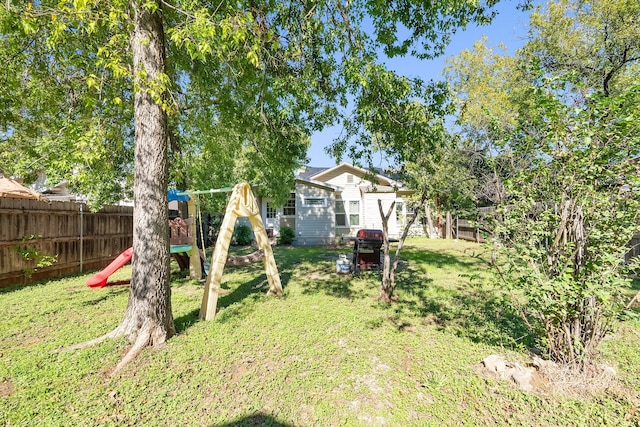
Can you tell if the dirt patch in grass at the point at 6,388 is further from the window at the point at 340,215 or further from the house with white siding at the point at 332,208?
the window at the point at 340,215

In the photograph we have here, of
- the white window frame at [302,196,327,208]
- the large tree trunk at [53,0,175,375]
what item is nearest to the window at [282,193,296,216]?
the white window frame at [302,196,327,208]

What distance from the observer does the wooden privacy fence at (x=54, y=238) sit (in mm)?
7008

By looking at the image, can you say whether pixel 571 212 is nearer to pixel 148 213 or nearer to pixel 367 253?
pixel 148 213

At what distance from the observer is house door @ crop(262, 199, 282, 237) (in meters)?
18.1

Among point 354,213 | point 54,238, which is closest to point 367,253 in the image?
point 54,238

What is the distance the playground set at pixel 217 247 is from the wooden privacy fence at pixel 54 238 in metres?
2.06

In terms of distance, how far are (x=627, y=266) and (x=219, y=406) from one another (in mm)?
4056

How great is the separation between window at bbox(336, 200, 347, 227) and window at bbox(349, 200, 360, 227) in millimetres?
378

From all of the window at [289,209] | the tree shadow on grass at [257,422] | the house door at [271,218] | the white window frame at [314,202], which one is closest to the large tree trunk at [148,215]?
the tree shadow on grass at [257,422]

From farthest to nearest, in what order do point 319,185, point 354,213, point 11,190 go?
1. point 354,213
2. point 319,185
3. point 11,190

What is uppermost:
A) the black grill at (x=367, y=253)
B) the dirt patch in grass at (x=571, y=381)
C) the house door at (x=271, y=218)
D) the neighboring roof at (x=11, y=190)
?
the neighboring roof at (x=11, y=190)

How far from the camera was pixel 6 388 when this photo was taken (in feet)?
9.68

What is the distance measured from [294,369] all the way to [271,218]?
1534 centimetres

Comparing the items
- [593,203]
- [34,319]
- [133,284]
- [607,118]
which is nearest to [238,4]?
[133,284]
